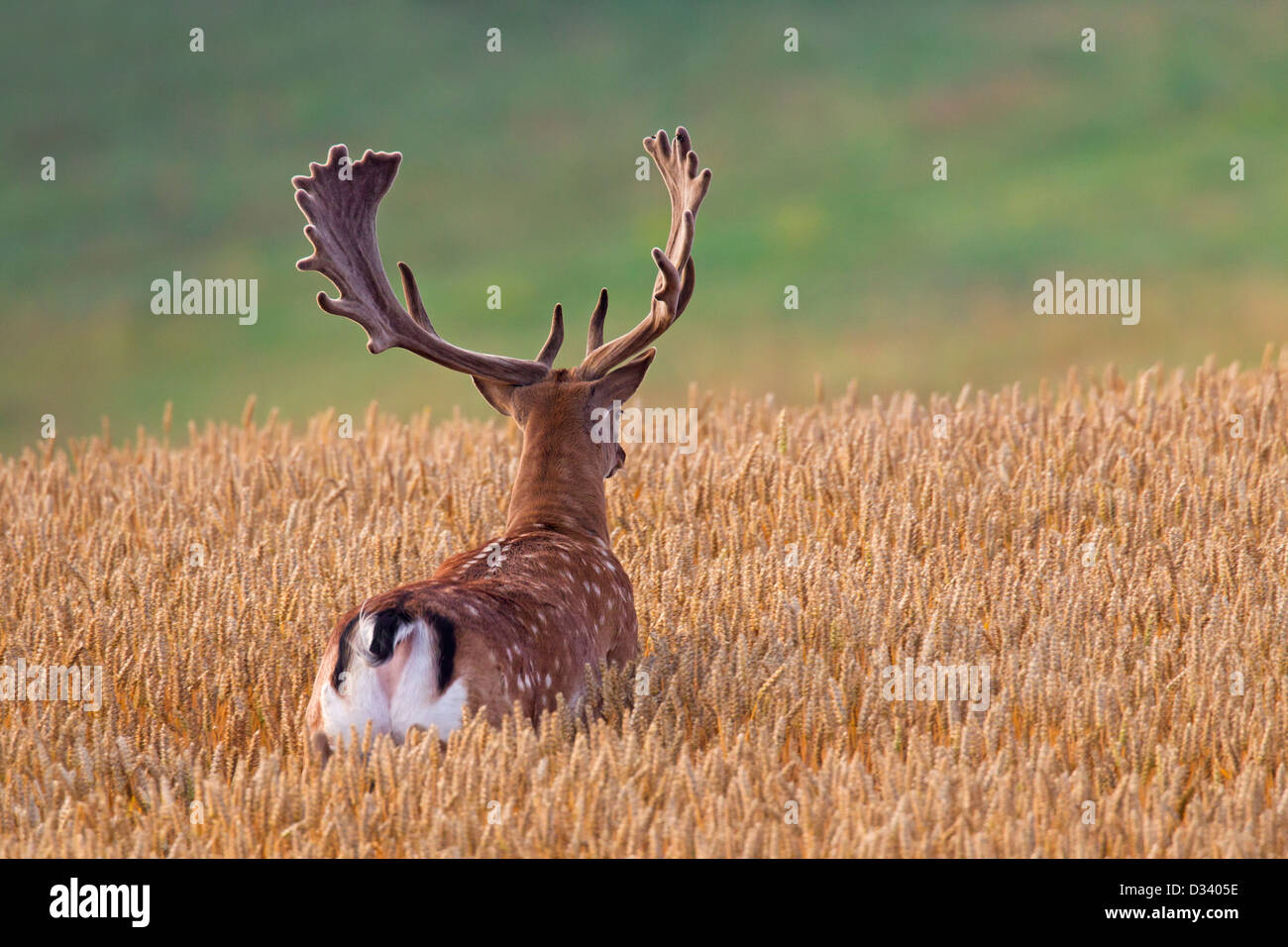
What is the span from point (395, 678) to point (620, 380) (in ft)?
6.19

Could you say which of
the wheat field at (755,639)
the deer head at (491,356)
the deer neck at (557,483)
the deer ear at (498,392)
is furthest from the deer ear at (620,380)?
the wheat field at (755,639)

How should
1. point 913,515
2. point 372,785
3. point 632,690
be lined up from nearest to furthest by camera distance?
1. point 372,785
2. point 632,690
3. point 913,515

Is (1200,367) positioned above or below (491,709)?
above

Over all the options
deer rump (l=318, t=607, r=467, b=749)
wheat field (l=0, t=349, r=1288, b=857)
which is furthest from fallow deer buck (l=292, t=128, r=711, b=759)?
wheat field (l=0, t=349, r=1288, b=857)

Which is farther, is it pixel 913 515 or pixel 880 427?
pixel 880 427

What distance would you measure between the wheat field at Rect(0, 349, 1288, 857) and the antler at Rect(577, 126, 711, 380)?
1068 mm

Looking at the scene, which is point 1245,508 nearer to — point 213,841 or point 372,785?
point 372,785

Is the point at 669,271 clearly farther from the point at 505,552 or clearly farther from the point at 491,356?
the point at 505,552

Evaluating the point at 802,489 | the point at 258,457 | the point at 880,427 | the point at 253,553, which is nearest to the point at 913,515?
the point at 802,489

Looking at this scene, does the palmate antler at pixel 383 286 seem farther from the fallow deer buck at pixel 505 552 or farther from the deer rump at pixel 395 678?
the deer rump at pixel 395 678

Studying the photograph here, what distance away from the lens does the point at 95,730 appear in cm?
482

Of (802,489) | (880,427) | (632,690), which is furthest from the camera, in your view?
(880,427)

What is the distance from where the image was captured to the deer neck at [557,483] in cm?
582

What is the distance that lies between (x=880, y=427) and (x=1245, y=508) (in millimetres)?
2646
